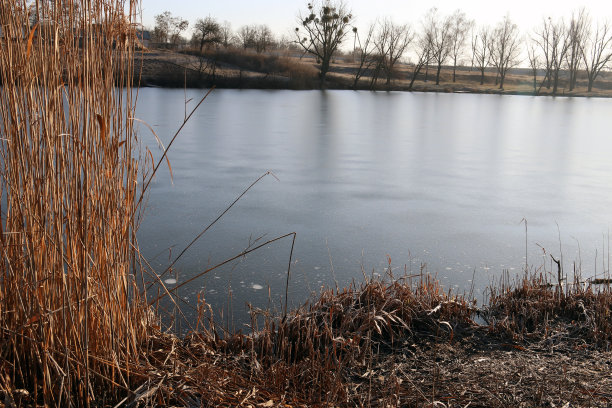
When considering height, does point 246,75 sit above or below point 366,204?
above

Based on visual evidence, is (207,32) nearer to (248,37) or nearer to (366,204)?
(248,37)

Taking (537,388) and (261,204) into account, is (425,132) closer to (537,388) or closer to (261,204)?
(261,204)

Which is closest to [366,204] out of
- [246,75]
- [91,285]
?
[91,285]

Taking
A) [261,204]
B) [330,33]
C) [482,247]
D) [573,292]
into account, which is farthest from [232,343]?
[330,33]

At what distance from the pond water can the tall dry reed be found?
962 mm

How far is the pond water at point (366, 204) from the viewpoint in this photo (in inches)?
128

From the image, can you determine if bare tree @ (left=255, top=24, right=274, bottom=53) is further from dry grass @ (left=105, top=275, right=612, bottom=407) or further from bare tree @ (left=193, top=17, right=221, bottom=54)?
dry grass @ (left=105, top=275, right=612, bottom=407)

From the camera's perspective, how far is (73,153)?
145 cm

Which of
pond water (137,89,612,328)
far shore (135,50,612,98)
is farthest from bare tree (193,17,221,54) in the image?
pond water (137,89,612,328)

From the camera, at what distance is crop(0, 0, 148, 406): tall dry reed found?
1.45m

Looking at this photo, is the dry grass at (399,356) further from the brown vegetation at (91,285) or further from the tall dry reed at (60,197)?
the tall dry reed at (60,197)

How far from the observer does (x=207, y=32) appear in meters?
28.0

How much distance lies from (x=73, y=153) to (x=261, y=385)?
0.92 meters

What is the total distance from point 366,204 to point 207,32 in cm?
2514
